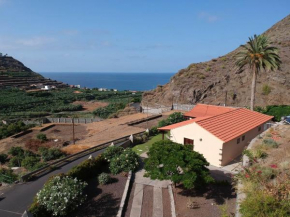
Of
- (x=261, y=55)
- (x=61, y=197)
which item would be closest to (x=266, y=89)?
(x=261, y=55)

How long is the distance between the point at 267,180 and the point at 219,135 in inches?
283

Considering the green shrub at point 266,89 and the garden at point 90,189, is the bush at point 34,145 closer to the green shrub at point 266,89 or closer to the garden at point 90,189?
the garden at point 90,189

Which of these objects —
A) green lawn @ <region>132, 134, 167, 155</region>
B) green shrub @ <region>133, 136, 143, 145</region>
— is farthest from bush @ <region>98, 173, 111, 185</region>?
green shrub @ <region>133, 136, 143, 145</region>

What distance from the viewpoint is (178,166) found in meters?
14.2

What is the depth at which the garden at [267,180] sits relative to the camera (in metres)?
8.82

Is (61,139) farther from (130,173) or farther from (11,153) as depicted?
(130,173)

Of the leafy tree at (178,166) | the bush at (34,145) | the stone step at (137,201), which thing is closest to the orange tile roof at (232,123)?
the leafy tree at (178,166)

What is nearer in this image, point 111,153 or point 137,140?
point 111,153

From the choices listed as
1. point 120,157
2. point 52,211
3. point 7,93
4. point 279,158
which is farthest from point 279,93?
point 7,93

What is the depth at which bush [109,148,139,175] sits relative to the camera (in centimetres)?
1800

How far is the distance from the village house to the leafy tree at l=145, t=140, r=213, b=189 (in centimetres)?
442

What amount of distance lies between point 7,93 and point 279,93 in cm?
9998

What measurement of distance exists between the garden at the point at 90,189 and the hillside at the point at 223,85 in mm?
35812

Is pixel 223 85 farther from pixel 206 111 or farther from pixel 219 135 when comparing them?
pixel 219 135
